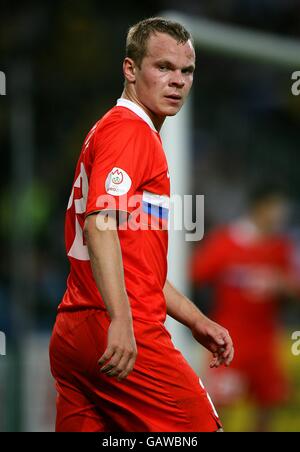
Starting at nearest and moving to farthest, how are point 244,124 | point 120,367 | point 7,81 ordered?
point 120,367 → point 7,81 → point 244,124

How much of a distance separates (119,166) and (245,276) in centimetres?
557

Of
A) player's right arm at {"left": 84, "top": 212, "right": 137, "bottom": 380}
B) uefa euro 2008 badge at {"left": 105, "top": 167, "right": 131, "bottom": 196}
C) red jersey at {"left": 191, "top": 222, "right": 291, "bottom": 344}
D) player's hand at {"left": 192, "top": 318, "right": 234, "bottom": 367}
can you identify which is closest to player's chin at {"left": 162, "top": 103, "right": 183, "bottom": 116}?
uefa euro 2008 badge at {"left": 105, "top": 167, "right": 131, "bottom": 196}

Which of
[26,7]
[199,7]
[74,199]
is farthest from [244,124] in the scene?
[74,199]

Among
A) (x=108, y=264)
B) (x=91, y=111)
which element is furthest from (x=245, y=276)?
(x=108, y=264)


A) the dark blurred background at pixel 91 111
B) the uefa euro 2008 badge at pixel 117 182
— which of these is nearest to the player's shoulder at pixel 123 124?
the uefa euro 2008 badge at pixel 117 182

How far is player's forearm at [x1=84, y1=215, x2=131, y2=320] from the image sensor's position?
2.72 meters

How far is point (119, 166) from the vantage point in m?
2.85

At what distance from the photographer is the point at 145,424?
3.01 meters

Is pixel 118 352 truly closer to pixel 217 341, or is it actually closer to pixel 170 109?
pixel 217 341

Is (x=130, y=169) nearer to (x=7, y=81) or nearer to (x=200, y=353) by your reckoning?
(x=200, y=353)

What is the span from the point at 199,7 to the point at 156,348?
391 inches

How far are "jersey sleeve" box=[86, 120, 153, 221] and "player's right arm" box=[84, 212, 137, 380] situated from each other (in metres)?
0.05

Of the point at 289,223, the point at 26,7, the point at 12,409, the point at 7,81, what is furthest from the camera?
the point at 26,7

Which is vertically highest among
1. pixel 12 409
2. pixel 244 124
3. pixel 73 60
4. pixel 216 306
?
pixel 73 60
